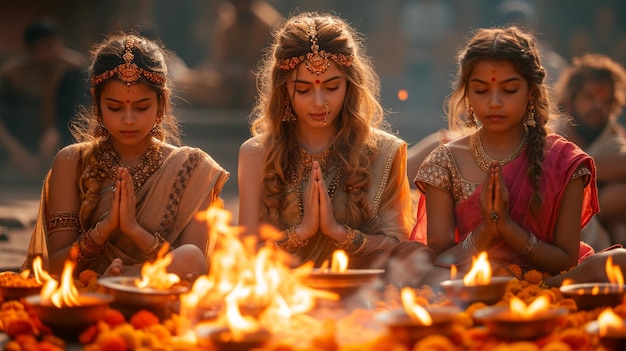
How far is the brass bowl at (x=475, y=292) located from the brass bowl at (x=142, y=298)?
1106 mm

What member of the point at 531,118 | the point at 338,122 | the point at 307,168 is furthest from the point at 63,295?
the point at 531,118

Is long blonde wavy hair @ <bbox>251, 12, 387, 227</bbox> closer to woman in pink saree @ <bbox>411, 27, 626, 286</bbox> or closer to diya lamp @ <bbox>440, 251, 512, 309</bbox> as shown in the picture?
woman in pink saree @ <bbox>411, 27, 626, 286</bbox>

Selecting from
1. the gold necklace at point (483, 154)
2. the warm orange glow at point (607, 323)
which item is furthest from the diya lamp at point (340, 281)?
the gold necklace at point (483, 154)

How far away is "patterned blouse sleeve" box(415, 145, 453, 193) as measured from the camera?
243 inches

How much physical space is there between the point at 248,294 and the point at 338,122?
76.2 inches

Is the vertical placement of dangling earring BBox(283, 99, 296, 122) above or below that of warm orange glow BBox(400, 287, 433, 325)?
above

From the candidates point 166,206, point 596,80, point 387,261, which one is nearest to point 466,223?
point 387,261

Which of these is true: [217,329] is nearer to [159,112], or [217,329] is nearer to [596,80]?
[159,112]

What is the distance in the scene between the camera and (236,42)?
1866cm

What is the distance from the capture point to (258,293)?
184 inches

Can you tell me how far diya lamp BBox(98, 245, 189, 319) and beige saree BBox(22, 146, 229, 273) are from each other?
114 cm

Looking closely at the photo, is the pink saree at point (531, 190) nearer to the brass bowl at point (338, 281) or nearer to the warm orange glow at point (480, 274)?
the warm orange glow at point (480, 274)

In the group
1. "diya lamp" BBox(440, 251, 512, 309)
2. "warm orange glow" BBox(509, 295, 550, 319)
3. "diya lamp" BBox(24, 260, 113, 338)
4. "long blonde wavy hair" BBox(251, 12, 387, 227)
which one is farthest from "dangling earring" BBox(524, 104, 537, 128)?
"diya lamp" BBox(24, 260, 113, 338)

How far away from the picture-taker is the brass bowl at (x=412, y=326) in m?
4.30
